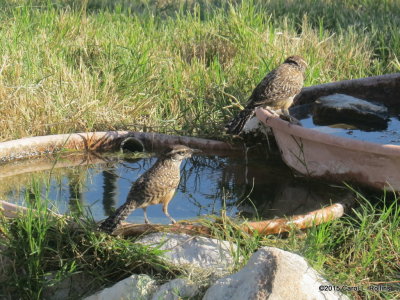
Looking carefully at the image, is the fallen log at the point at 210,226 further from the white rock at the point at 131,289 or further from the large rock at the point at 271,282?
the large rock at the point at 271,282

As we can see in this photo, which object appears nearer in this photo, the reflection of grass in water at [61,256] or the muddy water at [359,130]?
the reflection of grass in water at [61,256]

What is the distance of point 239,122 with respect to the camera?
22.7 feet

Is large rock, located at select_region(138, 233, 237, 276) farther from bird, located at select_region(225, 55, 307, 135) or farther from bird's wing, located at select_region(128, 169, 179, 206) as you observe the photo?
bird, located at select_region(225, 55, 307, 135)

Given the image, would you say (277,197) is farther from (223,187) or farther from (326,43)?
(326,43)

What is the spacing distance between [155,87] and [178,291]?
13.2ft

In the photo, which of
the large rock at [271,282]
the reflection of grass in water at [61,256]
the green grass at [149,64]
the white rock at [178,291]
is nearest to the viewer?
the large rock at [271,282]

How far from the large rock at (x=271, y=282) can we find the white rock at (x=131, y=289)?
1.32 feet

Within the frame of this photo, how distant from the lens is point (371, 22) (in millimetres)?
10938

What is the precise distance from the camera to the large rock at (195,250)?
183 inches

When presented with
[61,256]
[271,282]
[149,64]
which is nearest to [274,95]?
[149,64]

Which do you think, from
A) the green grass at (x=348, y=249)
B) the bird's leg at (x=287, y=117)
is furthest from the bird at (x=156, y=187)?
the bird's leg at (x=287, y=117)

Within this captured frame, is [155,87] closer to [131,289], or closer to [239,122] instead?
[239,122]

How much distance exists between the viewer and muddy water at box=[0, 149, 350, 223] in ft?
18.9

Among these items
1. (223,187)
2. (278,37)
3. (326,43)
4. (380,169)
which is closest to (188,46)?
(278,37)
